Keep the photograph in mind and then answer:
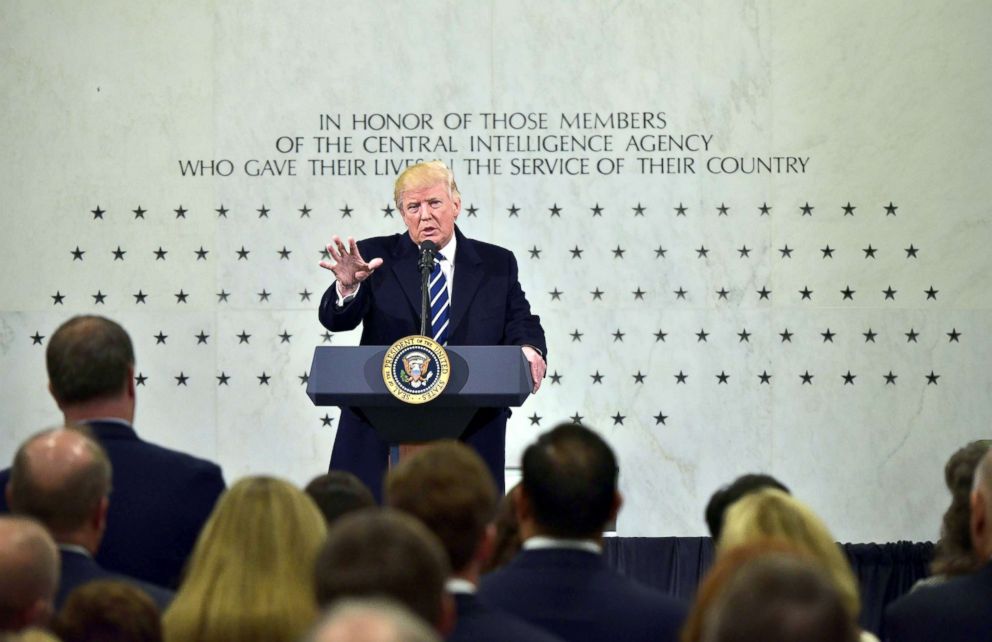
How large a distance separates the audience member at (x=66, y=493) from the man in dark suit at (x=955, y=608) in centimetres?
175

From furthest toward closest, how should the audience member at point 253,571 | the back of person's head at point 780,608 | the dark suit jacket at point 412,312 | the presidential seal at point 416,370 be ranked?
the dark suit jacket at point 412,312, the presidential seal at point 416,370, the audience member at point 253,571, the back of person's head at point 780,608

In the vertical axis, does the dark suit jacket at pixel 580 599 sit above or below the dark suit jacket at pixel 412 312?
below

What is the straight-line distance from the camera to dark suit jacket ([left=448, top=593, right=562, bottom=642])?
3080 millimetres

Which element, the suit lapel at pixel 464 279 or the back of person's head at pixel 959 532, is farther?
the suit lapel at pixel 464 279

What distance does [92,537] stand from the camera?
3.77 meters

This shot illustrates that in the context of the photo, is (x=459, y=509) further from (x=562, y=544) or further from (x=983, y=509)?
(x=983, y=509)

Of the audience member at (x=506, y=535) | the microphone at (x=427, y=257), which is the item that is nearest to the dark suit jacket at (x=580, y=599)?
the audience member at (x=506, y=535)

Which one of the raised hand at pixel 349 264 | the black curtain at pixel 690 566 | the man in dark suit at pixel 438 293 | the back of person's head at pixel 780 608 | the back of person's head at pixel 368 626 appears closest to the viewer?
the back of person's head at pixel 368 626

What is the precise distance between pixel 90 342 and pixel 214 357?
5.62 meters

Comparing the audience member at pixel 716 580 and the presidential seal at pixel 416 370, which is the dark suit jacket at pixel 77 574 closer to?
the audience member at pixel 716 580

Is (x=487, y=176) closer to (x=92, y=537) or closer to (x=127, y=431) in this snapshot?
(x=127, y=431)

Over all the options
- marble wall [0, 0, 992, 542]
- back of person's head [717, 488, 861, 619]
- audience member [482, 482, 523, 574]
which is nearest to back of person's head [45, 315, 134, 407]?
audience member [482, 482, 523, 574]

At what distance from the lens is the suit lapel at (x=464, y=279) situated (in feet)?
22.0

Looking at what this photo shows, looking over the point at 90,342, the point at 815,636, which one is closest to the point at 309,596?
the point at 815,636
